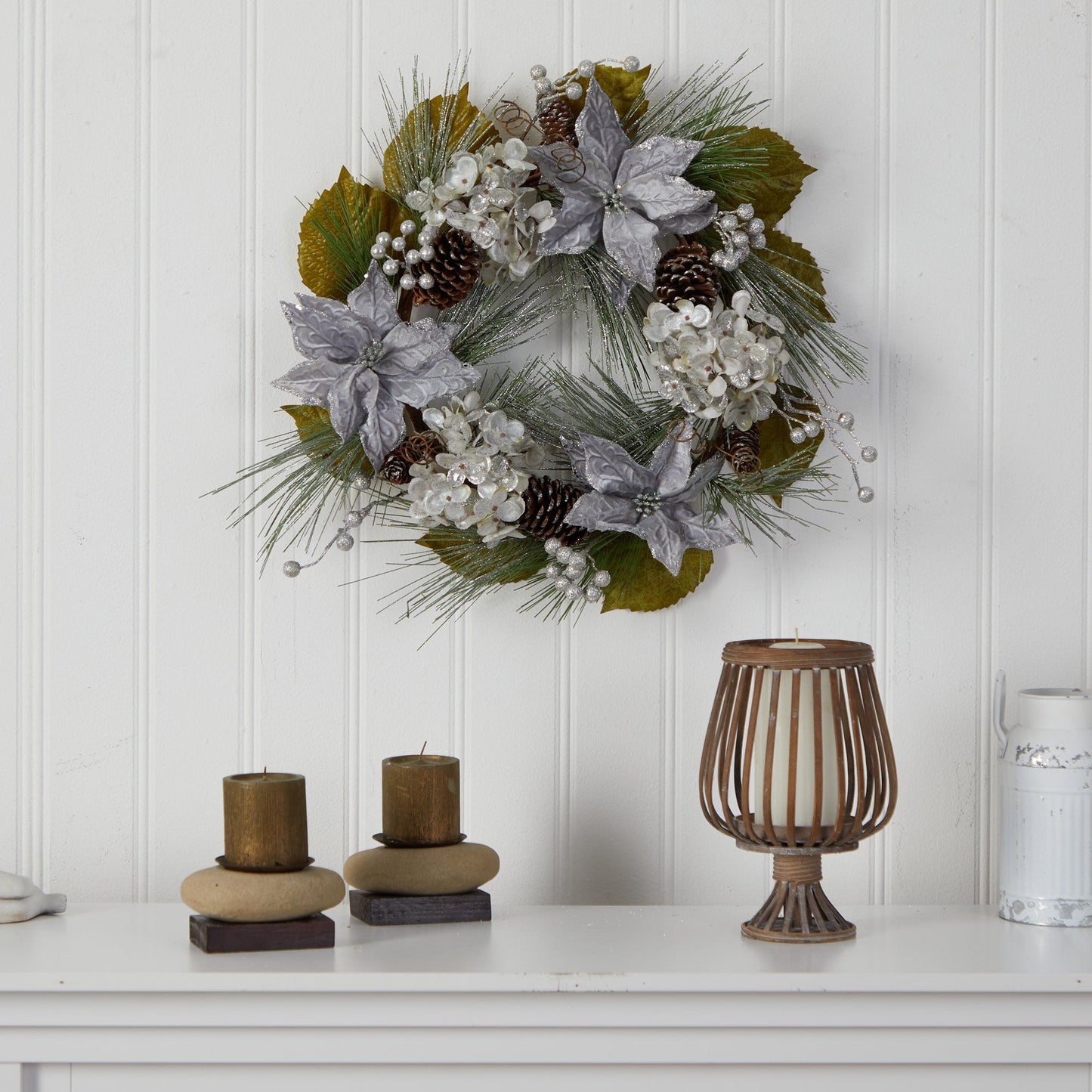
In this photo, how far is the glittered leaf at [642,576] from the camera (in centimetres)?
109

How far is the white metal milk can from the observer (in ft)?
3.24

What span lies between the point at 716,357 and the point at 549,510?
198 mm

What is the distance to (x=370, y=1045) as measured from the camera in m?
0.86

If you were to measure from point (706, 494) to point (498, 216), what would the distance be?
12.2 inches

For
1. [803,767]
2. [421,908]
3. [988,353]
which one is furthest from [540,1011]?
[988,353]

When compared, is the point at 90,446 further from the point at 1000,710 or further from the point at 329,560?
the point at 1000,710

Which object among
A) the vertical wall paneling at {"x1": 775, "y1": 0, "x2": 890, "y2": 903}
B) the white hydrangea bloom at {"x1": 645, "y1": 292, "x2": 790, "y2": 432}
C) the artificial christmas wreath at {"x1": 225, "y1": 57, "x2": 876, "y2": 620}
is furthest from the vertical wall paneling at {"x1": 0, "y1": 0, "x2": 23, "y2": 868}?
the vertical wall paneling at {"x1": 775, "y1": 0, "x2": 890, "y2": 903}

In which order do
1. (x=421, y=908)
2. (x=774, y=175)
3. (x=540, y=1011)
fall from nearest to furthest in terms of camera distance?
(x=540, y=1011), (x=421, y=908), (x=774, y=175)

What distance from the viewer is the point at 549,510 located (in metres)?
1.05

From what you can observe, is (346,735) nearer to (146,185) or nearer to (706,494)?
(706,494)

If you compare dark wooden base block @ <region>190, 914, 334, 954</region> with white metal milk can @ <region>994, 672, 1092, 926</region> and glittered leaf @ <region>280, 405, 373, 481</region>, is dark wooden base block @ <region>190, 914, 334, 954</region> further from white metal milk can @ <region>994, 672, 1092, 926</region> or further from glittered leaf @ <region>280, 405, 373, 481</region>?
white metal milk can @ <region>994, 672, 1092, 926</region>

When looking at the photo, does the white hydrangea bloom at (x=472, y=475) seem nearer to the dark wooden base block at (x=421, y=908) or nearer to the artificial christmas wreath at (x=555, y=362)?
the artificial christmas wreath at (x=555, y=362)

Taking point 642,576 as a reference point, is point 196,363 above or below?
above

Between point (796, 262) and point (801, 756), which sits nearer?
point (801, 756)
